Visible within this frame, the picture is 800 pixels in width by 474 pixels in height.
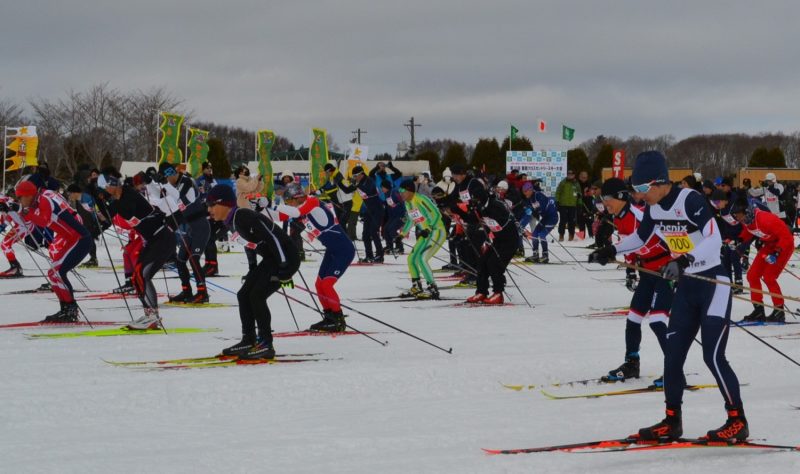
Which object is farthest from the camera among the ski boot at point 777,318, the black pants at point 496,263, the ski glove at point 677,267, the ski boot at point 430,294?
the ski boot at point 430,294

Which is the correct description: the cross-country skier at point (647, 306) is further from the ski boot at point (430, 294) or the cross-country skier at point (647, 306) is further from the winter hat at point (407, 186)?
the ski boot at point (430, 294)

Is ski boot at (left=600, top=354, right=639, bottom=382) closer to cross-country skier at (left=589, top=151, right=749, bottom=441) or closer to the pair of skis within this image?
cross-country skier at (left=589, top=151, right=749, bottom=441)

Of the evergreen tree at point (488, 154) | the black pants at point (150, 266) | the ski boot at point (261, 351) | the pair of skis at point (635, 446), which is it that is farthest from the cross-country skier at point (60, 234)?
the evergreen tree at point (488, 154)

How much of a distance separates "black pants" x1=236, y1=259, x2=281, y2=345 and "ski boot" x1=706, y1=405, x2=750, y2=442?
12.2 feet

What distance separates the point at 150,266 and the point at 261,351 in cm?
234

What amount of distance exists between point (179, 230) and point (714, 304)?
23.3 feet

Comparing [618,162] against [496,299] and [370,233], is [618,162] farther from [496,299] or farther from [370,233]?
[496,299]

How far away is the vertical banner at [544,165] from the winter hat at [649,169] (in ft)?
78.8

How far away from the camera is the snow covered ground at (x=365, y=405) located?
14.4 ft

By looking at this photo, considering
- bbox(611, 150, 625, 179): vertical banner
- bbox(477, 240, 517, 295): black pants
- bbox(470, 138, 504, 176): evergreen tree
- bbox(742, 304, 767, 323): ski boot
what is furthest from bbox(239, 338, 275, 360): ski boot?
bbox(470, 138, 504, 176): evergreen tree

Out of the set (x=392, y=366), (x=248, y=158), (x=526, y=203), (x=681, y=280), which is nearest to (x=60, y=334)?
(x=392, y=366)

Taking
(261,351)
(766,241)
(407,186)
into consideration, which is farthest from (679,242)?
(407,186)

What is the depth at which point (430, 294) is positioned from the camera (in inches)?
481

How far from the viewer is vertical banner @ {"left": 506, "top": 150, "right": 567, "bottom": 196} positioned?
2909cm
